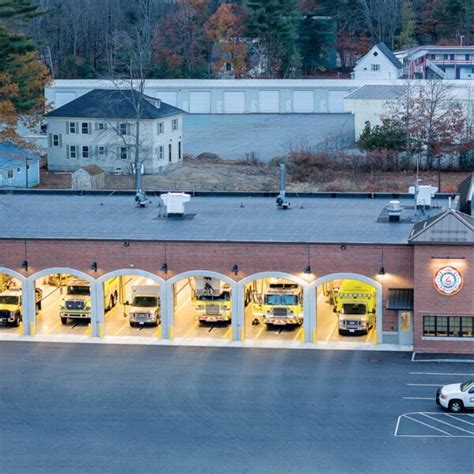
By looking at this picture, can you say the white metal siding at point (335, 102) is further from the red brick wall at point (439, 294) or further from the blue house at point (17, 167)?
the red brick wall at point (439, 294)

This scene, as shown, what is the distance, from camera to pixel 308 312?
47.2 metres

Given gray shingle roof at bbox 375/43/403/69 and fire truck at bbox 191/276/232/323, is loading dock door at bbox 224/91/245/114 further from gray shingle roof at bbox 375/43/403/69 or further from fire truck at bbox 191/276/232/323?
fire truck at bbox 191/276/232/323

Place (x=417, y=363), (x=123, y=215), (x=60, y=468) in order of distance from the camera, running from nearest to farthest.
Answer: (x=60, y=468) < (x=417, y=363) < (x=123, y=215)

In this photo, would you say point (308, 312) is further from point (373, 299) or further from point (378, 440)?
point (378, 440)

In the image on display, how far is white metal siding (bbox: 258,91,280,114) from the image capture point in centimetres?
11438

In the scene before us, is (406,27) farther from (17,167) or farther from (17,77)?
(17,167)

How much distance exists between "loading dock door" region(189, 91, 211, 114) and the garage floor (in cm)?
6492

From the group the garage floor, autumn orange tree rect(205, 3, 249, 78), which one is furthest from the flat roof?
autumn orange tree rect(205, 3, 249, 78)

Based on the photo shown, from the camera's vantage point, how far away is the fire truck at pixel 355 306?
1876 inches

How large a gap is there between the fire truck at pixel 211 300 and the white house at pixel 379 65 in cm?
7094

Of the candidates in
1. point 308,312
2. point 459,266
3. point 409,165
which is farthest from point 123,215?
point 409,165

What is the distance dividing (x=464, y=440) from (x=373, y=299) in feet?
40.1

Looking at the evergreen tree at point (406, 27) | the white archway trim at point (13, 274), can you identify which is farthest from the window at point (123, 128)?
the evergreen tree at point (406, 27)

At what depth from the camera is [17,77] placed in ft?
277
